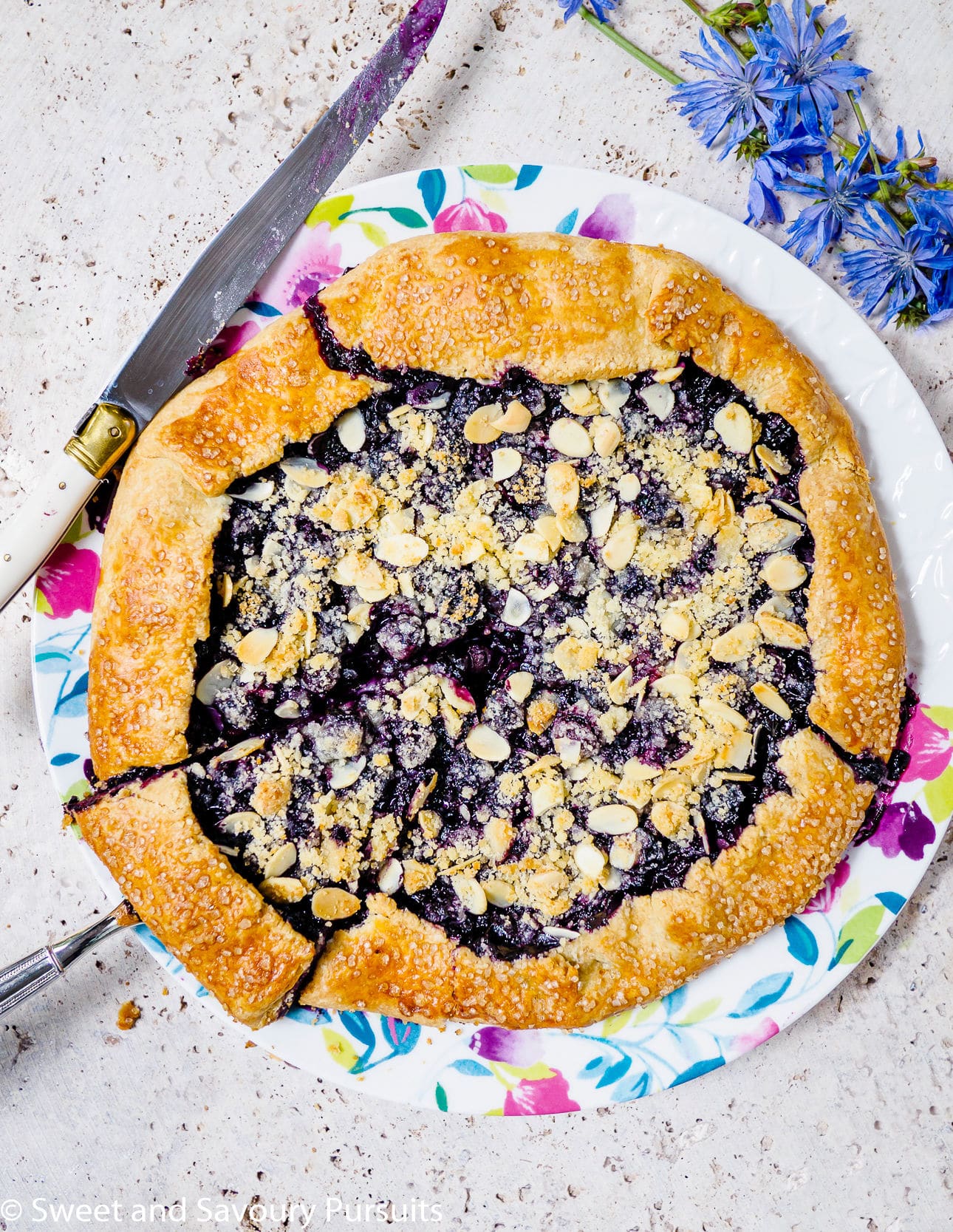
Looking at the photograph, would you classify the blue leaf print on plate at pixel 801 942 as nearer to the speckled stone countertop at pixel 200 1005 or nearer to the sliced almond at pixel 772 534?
the speckled stone countertop at pixel 200 1005

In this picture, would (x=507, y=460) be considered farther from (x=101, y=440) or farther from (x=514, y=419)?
(x=101, y=440)

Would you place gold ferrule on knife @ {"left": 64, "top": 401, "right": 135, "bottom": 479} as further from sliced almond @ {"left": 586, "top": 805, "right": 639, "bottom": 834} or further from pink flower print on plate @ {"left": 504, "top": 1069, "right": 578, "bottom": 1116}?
pink flower print on plate @ {"left": 504, "top": 1069, "right": 578, "bottom": 1116}

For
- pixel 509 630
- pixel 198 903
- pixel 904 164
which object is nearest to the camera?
pixel 198 903

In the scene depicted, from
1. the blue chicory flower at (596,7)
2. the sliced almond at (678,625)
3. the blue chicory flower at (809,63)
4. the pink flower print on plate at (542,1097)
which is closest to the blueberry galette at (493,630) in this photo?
the sliced almond at (678,625)

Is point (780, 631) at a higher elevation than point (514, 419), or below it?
below

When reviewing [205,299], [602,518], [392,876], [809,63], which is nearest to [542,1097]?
[392,876]

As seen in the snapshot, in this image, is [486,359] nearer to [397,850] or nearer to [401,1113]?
[397,850]
